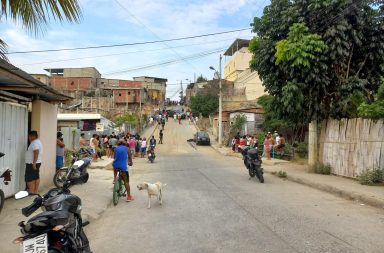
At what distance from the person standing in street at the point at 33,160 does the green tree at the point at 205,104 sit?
63564 mm

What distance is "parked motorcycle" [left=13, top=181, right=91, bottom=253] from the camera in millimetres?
4457

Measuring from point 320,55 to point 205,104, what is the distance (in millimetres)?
58321

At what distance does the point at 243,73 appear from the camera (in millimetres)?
72438

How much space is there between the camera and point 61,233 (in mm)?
4828

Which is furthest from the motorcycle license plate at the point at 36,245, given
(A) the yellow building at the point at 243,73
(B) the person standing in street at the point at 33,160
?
(A) the yellow building at the point at 243,73

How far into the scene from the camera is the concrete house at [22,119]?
9.97m

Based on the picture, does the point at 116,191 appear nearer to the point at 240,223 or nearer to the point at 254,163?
the point at 240,223

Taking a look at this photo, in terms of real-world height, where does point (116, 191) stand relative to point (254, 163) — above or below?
below

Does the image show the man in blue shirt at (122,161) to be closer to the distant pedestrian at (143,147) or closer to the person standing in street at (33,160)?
the person standing in street at (33,160)

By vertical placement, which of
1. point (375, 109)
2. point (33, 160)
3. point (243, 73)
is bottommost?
point (33, 160)

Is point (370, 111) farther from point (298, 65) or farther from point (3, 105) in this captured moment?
point (3, 105)

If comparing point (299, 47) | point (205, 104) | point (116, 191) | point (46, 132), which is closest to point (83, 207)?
point (116, 191)

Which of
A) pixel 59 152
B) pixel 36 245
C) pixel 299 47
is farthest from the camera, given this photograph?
pixel 299 47

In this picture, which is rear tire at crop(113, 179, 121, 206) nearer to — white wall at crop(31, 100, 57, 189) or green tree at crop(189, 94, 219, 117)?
white wall at crop(31, 100, 57, 189)
